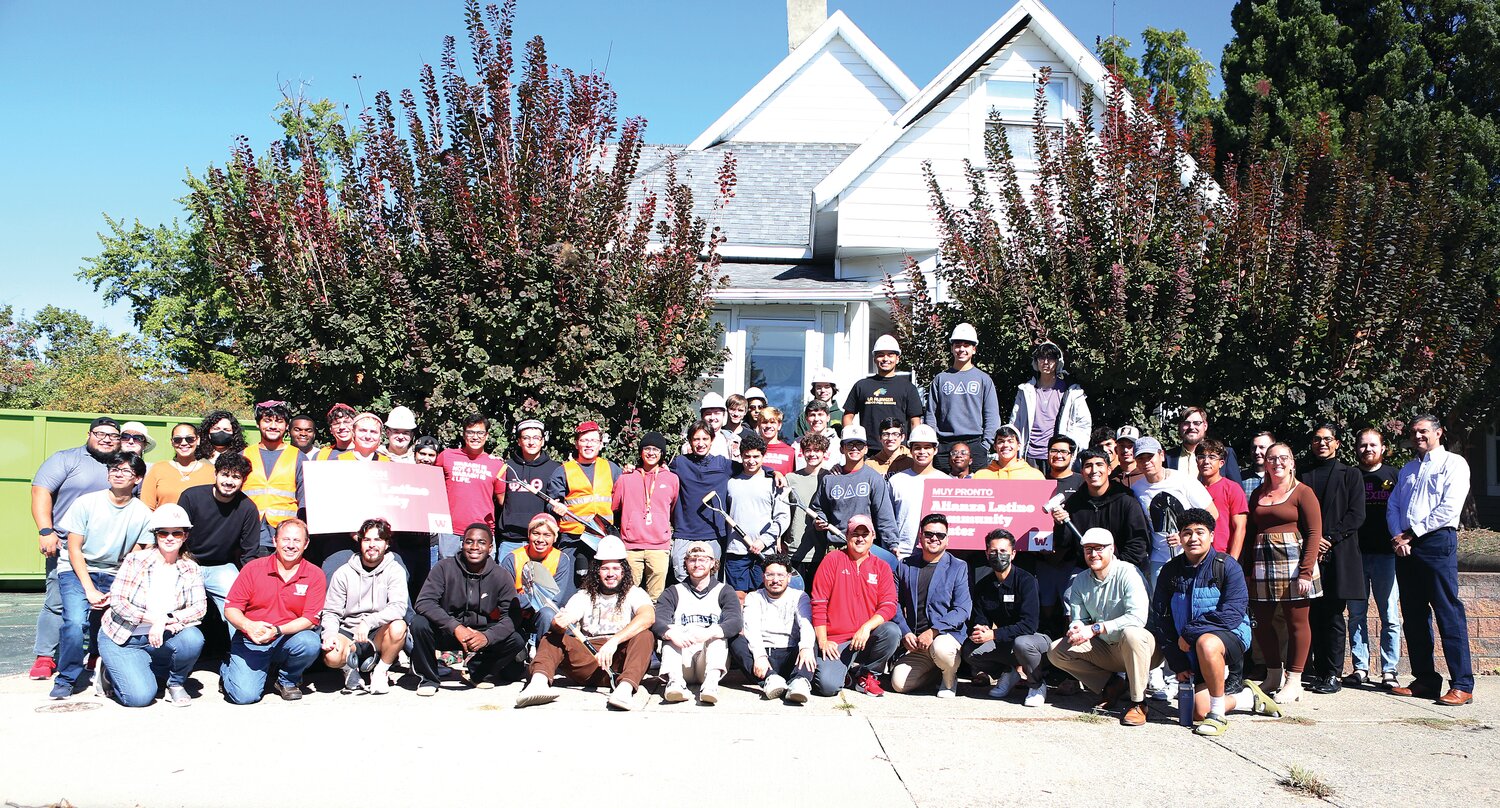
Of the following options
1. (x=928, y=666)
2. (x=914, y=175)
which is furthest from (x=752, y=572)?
(x=914, y=175)

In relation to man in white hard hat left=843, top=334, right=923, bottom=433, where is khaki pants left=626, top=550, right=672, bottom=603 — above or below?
below

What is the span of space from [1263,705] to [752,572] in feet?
12.3

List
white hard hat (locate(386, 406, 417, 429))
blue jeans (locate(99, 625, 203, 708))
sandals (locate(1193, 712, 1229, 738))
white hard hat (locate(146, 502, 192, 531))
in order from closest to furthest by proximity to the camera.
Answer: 1. sandals (locate(1193, 712, 1229, 738))
2. blue jeans (locate(99, 625, 203, 708))
3. white hard hat (locate(146, 502, 192, 531))
4. white hard hat (locate(386, 406, 417, 429))

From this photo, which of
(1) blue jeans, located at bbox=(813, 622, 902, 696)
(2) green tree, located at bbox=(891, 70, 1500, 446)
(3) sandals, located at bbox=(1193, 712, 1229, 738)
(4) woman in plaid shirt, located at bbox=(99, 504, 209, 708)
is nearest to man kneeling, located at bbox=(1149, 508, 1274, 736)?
(3) sandals, located at bbox=(1193, 712, 1229, 738)

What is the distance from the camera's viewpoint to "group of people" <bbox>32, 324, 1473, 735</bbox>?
7508 millimetres

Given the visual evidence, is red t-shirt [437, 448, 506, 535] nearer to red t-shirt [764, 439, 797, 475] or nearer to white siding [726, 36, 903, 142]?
red t-shirt [764, 439, 797, 475]

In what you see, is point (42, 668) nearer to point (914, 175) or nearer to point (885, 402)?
point (885, 402)

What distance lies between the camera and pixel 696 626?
8.03 m

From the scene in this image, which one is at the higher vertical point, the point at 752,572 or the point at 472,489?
the point at 472,489

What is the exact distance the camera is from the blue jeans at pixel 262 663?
24.4 feet

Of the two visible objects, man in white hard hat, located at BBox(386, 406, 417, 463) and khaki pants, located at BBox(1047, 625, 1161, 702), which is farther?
man in white hard hat, located at BBox(386, 406, 417, 463)

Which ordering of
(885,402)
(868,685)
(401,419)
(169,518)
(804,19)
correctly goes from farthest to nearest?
1. (804,19)
2. (885,402)
3. (401,419)
4. (868,685)
5. (169,518)

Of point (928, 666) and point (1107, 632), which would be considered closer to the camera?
point (1107, 632)

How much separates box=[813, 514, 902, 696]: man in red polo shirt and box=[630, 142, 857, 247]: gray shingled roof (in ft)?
29.5
